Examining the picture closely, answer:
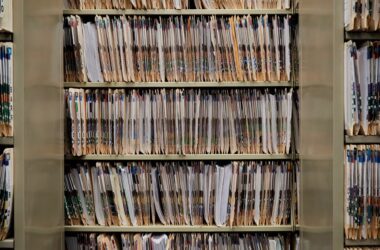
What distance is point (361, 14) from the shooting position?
5.98 ft

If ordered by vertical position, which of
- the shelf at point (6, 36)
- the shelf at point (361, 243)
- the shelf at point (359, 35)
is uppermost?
the shelf at point (6, 36)

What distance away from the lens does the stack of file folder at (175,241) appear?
2551 millimetres

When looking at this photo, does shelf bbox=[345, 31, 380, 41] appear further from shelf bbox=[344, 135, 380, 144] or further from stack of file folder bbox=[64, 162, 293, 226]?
stack of file folder bbox=[64, 162, 293, 226]

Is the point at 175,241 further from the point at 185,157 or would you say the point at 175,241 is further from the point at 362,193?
the point at 362,193

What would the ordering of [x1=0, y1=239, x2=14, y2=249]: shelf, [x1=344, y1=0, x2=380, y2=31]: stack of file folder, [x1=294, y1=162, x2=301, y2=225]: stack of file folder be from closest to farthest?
[x1=344, y1=0, x2=380, y2=31]: stack of file folder → [x1=0, y1=239, x2=14, y2=249]: shelf → [x1=294, y1=162, x2=301, y2=225]: stack of file folder

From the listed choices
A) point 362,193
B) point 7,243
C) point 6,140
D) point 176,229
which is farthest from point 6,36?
point 362,193

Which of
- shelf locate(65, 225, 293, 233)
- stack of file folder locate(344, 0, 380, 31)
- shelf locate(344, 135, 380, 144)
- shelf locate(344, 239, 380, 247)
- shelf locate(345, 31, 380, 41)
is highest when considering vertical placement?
stack of file folder locate(344, 0, 380, 31)

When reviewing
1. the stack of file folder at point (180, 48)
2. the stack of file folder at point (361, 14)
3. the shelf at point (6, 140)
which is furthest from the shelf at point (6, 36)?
the stack of file folder at point (361, 14)

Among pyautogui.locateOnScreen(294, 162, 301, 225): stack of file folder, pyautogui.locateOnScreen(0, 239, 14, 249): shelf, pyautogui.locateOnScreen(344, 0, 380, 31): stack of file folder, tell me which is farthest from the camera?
pyautogui.locateOnScreen(294, 162, 301, 225): stack of file folder

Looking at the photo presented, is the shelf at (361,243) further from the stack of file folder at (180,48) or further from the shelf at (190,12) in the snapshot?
the shelf at (190,12)

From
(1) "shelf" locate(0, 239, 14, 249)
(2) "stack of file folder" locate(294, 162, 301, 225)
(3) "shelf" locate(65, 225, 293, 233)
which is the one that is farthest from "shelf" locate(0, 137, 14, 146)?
(2) "stack of file folder" locate(294, 162, 301, 225)

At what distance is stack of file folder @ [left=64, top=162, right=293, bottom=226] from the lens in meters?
2.54

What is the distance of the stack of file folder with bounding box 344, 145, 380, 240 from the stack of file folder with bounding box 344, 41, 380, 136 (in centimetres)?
7

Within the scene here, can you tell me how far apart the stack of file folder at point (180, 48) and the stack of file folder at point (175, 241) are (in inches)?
25.5
